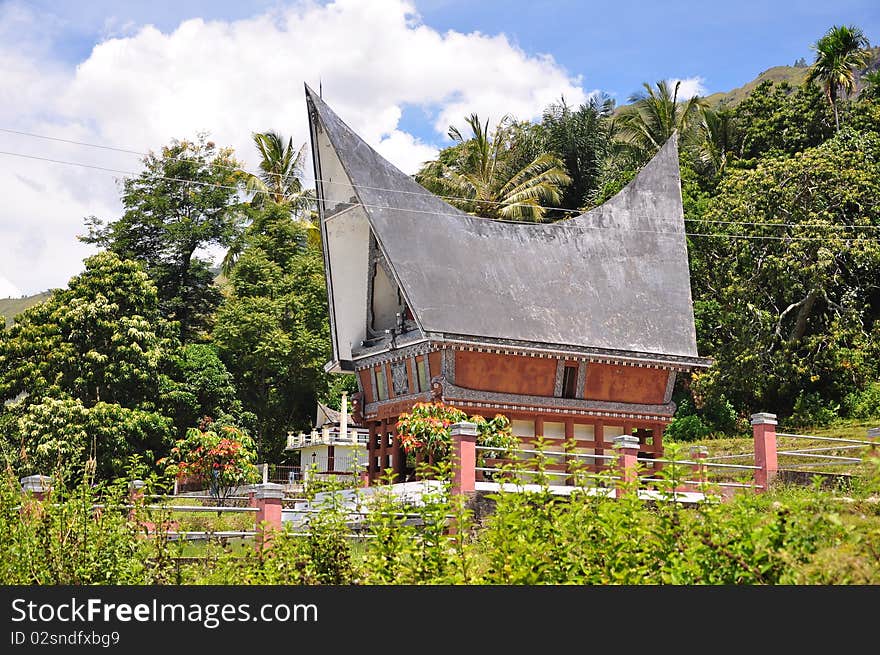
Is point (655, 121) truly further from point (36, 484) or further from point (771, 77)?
point (771, 77)

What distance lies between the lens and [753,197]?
34.6 m

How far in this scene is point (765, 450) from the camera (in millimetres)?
19203

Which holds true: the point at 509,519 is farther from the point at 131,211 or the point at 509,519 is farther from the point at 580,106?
the point at 580,106

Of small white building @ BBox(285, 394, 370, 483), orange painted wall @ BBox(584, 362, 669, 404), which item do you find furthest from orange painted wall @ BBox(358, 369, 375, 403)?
small white building @ BBox(285, 394, 370, 483)

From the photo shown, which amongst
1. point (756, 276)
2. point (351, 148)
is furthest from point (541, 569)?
point (756, 276)

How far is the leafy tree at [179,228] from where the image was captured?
44.9m

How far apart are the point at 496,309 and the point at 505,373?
1.55 m

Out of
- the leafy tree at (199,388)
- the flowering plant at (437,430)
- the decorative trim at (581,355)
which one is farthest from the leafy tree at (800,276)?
the leafy tree at (199,388)

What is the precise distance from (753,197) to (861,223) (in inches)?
147

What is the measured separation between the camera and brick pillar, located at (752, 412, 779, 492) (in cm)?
1895

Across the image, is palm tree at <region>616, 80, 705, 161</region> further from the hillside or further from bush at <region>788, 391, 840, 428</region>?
the hillside

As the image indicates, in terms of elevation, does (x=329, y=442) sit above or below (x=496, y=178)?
below

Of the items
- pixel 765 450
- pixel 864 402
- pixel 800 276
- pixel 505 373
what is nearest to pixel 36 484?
pixel 505 373

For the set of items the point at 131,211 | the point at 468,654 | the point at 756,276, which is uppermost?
the point at 131,211
